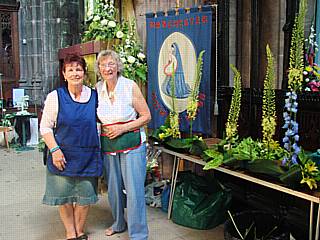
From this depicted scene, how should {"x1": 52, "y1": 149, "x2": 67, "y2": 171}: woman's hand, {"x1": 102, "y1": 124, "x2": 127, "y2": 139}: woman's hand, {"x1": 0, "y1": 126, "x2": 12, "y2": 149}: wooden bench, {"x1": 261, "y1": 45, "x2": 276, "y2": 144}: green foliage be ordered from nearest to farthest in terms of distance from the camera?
{"x1": 261, "y1": 45, "x2": 276, "y2": 144}: green foliage → {"x1": 52, "y1": 149, "x2": 67, "y2": 171}: woman's hand → {"x1": 102, "y1": 124, "x2": 127, "y2": 139}: woman's hand → {"x1": 0, "y1": 126, "x2": 12, "y2": 149}: wooden bench

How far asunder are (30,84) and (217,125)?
7.69 metres

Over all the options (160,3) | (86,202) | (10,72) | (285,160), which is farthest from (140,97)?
(10,72)

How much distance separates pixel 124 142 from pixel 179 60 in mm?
1288

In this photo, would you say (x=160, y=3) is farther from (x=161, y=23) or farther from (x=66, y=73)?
(x=66, y=73)

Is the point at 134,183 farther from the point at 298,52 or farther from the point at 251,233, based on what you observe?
the point at 298,52

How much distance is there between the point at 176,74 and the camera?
3.92 metres

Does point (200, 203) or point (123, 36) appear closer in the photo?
point (200, 203)

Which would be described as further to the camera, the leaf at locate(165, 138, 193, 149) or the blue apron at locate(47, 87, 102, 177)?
the leaf at locate(165, 138, 193, 149)

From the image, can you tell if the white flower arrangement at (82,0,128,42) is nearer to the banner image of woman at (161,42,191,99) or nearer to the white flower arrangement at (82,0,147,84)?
the white flower arrangement at (82,0,147,84)

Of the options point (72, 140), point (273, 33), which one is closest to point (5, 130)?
point (72, 140)

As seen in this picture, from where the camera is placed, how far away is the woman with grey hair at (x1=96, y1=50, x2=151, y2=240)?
2.94m

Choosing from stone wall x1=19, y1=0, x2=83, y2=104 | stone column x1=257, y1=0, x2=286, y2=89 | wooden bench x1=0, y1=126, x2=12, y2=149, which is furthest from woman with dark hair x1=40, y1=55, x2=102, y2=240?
stone wall x1=19, y1=0, x2=83, y2=104

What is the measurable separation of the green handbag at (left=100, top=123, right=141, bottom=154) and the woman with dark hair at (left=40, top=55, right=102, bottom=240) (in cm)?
10

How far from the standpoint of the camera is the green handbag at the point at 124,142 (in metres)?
2.94
